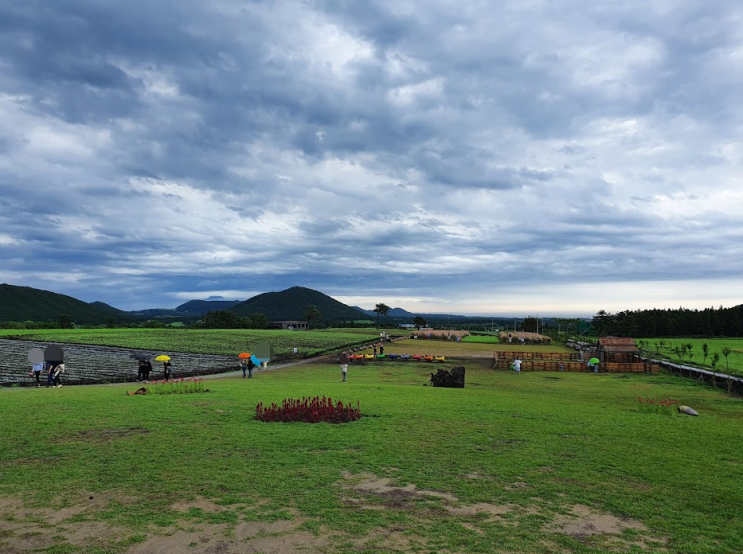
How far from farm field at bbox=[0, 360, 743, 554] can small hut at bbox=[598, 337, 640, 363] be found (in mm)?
36925

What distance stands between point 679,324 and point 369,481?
145 m

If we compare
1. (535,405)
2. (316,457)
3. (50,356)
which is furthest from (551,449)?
(50,356)

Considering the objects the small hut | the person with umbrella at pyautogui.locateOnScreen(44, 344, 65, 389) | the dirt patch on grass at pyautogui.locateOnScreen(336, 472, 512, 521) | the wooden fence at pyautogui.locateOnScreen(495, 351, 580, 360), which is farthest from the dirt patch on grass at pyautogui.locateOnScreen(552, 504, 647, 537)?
the small hut

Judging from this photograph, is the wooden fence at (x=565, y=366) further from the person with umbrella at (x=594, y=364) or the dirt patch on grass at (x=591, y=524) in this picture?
the dirt patch on grass at (x=591, y=524)

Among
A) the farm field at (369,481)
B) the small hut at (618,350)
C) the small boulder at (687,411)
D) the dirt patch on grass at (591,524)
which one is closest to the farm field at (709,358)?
the small hut at (618,350)

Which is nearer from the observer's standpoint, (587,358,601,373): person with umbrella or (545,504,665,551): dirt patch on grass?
(545,504,665,551): dirt patch on grass

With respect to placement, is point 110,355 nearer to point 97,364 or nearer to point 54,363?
point 97,364

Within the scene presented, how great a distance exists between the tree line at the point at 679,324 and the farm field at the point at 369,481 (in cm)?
12447

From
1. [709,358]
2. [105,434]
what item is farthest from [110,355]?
[709,358]

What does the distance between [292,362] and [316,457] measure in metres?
41.8

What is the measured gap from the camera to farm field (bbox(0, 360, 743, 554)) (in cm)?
764

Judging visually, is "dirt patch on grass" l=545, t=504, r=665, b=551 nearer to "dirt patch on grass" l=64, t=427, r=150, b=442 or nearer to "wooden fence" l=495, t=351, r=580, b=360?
"dirt patch on grass" l=64, t=427, r=150, b=442

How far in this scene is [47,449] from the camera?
12.4 meters

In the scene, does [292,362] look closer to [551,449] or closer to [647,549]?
[551,449]
